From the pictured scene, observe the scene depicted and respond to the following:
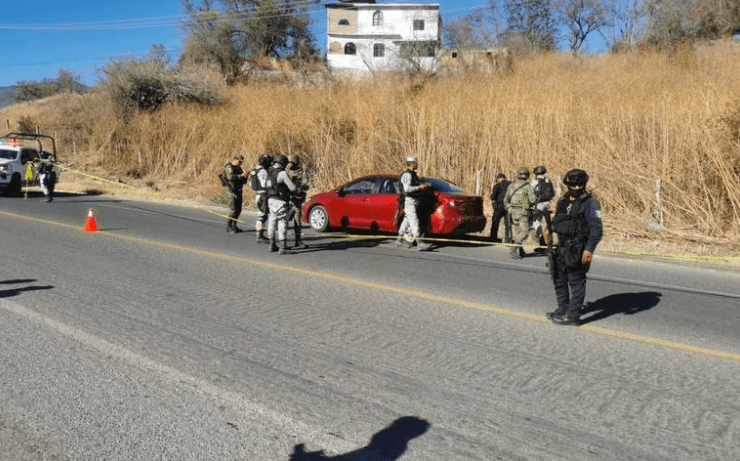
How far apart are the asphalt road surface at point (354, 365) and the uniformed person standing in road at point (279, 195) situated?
60.6 inches

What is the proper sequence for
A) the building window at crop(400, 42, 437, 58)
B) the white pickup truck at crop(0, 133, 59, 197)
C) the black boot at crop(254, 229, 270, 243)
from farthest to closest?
the building window at crop(400, 42, 437, 58)
the white pickup truck at crop(0, 133, 59, 197)
the black boot at crop(254, 229, 270, 243)

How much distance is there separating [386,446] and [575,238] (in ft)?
11.2

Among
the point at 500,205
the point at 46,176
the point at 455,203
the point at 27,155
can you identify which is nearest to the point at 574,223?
the point at 455,203

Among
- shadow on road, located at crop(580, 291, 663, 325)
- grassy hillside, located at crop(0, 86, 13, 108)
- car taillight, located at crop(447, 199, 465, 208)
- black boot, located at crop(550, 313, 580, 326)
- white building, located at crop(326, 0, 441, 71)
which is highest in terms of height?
white building, located at crop(326, 0, 441, 71)

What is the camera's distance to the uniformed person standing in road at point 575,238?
6.35 metres

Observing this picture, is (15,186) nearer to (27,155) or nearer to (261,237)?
(27,155)

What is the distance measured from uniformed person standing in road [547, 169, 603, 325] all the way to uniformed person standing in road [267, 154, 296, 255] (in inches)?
216

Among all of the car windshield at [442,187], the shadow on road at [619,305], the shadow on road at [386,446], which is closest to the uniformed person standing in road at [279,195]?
the car windshield at [442,187]

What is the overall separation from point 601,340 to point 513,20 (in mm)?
55718

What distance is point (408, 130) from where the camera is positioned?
21.1m

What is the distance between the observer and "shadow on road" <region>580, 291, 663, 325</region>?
708 centimetres

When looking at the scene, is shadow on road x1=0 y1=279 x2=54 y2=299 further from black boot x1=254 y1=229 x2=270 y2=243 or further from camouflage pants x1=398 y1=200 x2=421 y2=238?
camouflage pants x1=398 y1=200 x2=421 y2=238

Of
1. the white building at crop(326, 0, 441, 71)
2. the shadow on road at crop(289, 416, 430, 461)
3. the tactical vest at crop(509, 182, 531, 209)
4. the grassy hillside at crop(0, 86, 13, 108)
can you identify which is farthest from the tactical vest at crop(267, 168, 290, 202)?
the grassy hillside at crop(0, 86, 13, 108)

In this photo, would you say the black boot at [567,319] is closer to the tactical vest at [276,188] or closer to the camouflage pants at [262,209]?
the tactical vest at [276,188]
